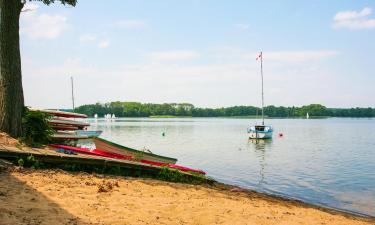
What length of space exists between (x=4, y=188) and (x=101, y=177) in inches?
137

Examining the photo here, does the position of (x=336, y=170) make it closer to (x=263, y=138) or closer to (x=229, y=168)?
(x=229, y=168)

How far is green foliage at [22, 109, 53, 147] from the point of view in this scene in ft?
48.1

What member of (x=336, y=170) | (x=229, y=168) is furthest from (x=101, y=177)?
(x=336, y=170)

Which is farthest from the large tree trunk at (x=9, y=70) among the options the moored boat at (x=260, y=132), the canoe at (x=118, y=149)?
the moored boat at (x=260, y=132)

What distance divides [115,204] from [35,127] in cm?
759

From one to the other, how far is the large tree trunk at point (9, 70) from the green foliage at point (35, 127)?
377 mm

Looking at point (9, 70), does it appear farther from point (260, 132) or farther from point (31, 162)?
point (260, 132)

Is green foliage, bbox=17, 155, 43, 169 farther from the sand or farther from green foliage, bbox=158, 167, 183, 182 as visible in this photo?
green foliage, bbox=158, 167, 183, 182

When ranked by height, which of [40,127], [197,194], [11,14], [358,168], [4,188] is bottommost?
[358,168]

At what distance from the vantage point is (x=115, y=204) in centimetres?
882

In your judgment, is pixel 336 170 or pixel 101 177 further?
pixel 336 170

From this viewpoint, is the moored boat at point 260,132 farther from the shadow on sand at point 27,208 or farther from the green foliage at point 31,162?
the shadow on sand at point 27,208

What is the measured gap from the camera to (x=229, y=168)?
2916 centimetres

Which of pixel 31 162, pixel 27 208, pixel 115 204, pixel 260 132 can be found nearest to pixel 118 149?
pixel 31 162
